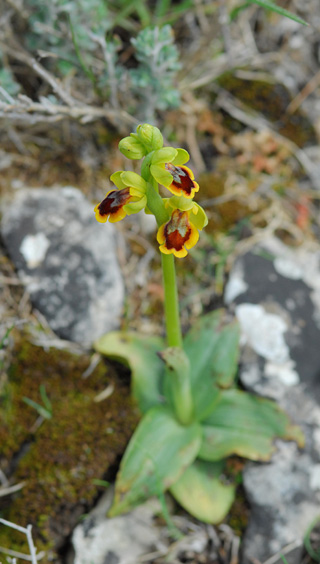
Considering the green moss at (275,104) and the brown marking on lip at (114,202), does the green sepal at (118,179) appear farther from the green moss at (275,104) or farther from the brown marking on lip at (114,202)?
the green moss at (275,104)

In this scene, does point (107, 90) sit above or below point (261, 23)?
below

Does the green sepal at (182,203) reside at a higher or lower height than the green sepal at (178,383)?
higher

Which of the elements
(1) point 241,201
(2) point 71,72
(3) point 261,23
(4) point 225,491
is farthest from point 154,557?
(3) point 261,23

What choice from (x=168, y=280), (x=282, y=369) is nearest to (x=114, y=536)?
(x=282, y=369)

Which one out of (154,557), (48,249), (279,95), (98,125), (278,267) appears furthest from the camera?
(279,95)

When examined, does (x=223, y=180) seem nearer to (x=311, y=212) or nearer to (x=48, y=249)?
(x=311, y=212)

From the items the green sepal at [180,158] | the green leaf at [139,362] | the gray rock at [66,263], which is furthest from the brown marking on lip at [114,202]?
the gray rock at [66,263]

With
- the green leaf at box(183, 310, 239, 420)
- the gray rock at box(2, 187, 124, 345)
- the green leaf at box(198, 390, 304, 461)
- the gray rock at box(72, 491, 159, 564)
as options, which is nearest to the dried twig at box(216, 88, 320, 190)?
the gray rock at box(2, 187, 124, 345)
